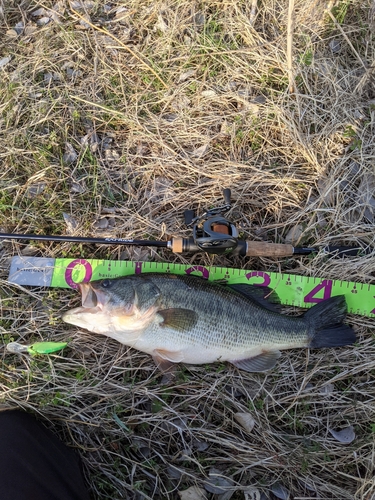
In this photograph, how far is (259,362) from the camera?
314 centimetres

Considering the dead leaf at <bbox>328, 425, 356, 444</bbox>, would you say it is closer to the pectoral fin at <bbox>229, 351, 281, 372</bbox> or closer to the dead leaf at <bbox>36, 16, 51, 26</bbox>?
the pectoral fin at <bbox>229, 351, 281, 372</bbox>

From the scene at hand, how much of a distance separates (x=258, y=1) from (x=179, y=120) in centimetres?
183

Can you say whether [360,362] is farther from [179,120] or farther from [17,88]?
[17,88]

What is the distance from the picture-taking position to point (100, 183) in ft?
12.0

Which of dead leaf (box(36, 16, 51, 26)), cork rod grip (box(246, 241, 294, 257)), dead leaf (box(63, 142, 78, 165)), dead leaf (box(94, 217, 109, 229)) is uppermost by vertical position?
dead leaf (box(36, 16, 51, 26))

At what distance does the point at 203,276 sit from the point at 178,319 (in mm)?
579

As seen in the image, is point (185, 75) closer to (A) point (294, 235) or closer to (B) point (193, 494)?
(A) point (294, 235)

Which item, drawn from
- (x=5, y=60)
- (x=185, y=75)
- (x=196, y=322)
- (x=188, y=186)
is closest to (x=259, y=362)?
(x=196, y=322)

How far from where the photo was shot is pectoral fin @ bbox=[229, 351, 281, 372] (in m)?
3.12

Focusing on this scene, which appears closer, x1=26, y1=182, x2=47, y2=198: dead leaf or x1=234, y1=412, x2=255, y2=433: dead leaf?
x1=234, y1=412, x2=255, y2=433: dead leaf

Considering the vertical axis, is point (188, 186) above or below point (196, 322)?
above

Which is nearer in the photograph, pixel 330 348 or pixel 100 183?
pixel 330 348

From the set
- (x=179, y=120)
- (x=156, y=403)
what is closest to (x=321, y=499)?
(x=156, y=403)

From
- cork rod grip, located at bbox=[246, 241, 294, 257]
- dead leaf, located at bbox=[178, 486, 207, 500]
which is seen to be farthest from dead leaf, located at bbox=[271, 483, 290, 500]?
cork rod grip, located at bbox=[246, 241, 294, 257]
